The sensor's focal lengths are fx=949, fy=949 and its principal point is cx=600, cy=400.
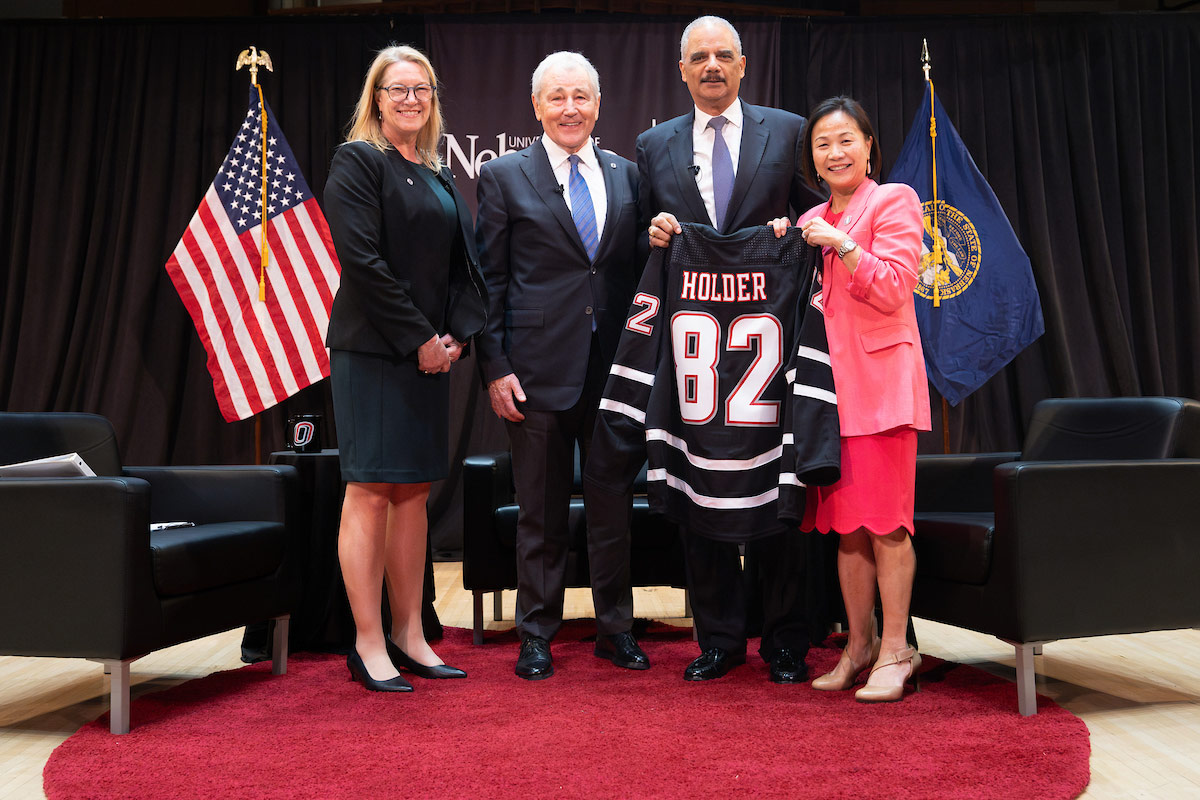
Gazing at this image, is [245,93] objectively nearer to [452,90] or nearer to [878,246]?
[452,90]

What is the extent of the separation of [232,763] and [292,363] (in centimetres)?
325

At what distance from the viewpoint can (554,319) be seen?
267cm

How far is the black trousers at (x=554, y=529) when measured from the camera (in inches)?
106

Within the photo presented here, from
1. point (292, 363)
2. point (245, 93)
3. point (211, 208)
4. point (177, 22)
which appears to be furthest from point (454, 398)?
point (177, 22)

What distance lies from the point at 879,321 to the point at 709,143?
29.8 inches

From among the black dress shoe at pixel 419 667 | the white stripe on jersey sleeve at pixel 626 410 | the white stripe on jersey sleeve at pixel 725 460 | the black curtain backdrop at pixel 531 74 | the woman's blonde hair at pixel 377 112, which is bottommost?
the black dress shoe at pixel 419 667

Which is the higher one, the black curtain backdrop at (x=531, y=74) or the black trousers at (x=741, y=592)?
the black curtain backdrop at (x=531, y=74)

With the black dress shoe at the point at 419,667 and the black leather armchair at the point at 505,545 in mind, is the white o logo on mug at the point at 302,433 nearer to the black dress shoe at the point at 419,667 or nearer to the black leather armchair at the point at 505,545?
the black leather armchair at the point at 505,545

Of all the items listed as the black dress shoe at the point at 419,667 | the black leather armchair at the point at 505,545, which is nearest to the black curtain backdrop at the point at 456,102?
the black leather armchair at the point at 505,545

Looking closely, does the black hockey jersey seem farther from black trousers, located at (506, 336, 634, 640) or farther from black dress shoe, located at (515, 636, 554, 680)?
black dress shoe, located at (515, 636, 554, 680)

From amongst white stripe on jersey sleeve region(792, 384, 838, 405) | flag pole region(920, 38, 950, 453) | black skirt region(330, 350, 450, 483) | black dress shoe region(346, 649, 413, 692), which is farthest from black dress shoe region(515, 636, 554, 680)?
flag pole region(920, 38, 950, 453)

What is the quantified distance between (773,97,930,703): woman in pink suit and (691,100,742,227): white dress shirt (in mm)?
280

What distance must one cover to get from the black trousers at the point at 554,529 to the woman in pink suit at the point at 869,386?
23.3 inches

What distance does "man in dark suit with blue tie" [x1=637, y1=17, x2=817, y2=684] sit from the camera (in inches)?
103
